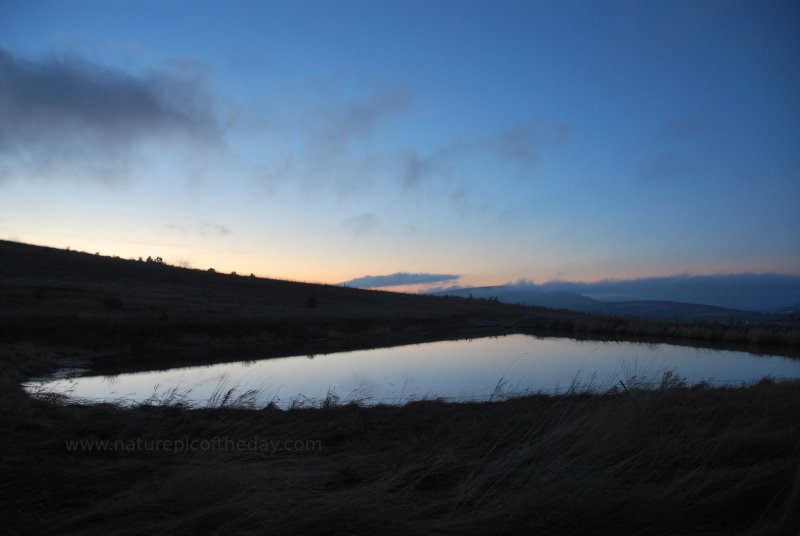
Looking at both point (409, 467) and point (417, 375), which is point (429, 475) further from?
point (417, 375)

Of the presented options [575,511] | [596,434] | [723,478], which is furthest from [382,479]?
[723,478]

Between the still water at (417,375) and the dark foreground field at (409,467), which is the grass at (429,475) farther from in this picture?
the still water at (417,375)

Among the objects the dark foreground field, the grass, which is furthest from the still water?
the grass

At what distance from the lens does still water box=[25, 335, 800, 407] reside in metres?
10.5

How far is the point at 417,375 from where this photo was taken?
1497cm

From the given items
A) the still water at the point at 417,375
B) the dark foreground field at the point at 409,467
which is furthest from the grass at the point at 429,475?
the still water at the point at 417,375

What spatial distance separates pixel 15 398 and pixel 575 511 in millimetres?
7441

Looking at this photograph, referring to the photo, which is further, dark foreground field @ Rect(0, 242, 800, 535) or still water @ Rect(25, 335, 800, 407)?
still water @ Rect(25, 335, 800, 407)

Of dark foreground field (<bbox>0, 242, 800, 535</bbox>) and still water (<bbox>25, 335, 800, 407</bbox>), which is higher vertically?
dark foreground field (<bbox>0, 242, 800, 535</bbox>)

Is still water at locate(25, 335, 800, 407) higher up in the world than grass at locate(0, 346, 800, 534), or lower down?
lower down

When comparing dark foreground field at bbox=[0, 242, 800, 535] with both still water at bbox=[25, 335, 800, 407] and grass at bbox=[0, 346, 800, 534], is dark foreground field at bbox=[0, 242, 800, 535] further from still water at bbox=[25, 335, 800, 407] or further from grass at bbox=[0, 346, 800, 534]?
still water at bbox=[25, 335, 800, 407]

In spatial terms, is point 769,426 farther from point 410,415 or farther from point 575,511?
point 410,415

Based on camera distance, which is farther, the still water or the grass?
the still water

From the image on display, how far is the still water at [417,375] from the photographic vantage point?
10.5m
